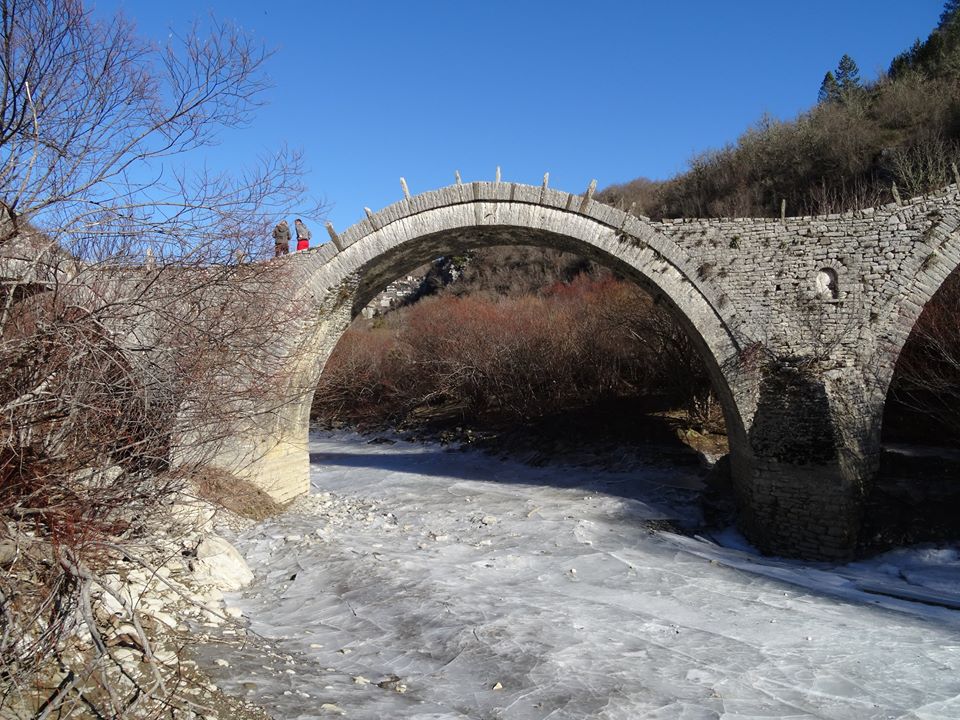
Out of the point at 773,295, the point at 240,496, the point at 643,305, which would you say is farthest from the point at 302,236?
the point at 643,305

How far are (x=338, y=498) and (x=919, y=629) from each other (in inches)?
308

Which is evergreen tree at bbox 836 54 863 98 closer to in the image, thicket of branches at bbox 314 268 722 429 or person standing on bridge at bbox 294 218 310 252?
thicket of branches at bbox 314 268 722 429

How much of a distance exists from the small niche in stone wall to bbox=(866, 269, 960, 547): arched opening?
176 cm

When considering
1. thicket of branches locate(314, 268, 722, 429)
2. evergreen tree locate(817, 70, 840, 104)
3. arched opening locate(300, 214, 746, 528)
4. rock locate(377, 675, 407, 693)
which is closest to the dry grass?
arched opening locate(300, 214, 746, 528)

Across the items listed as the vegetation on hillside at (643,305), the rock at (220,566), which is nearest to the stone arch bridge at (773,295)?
the rock at (220,566)

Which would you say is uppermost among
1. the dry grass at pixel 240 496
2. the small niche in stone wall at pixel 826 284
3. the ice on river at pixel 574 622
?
the small niche in stone wall at pixel 826 284

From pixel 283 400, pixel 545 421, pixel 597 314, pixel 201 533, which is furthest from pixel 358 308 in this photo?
pixel 597 314

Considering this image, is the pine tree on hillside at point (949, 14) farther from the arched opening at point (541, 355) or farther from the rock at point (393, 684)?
the rock at point (393, 684)

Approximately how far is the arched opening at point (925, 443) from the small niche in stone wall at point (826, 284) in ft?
5.76

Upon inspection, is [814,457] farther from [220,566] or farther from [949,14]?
[949,14]

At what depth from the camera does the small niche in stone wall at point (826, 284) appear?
26.4 feet

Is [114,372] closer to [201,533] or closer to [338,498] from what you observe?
[201,533]

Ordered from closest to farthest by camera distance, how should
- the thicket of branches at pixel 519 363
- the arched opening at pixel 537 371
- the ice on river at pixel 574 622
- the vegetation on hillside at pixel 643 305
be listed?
the ice on river at pixel 574 622 → the arched opening at pixel 537 371 → the thicket of branches at pixel 519 363 → the vegetation on hillside at pixel 643 305

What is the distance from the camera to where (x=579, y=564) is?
734 cm
